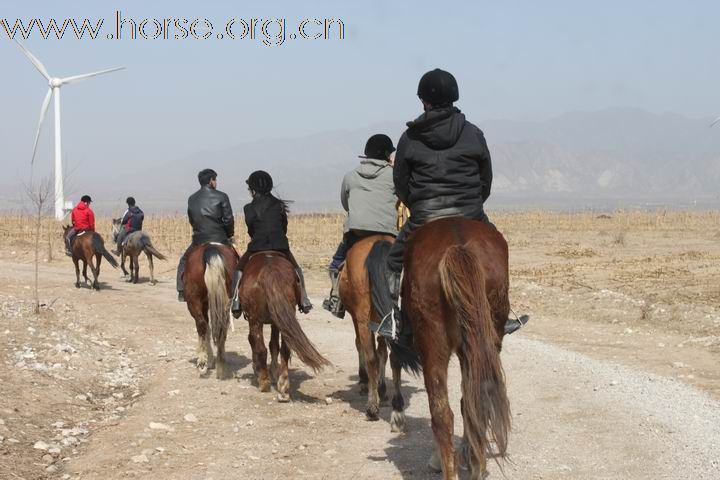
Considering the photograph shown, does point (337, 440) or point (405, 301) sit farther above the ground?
point (405, 301)

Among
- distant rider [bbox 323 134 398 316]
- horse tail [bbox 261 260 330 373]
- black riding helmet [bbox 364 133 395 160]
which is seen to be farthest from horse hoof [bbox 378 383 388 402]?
black riding helmet [bbox 364 133 395 160]

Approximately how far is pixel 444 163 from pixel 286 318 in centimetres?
392

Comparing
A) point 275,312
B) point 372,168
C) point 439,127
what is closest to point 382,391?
point 275,312

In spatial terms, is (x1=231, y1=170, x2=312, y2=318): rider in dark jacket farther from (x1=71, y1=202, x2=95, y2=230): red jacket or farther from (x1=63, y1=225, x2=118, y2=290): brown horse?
(x1=71, y1=202, x2=95, y2=230): red jacket

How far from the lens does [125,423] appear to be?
9.45 meters

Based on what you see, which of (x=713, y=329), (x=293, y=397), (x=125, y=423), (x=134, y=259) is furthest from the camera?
(x=134, y=259)

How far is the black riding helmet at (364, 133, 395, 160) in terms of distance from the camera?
32.7 ft

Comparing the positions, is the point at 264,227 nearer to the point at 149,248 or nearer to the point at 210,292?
the point at 210,292

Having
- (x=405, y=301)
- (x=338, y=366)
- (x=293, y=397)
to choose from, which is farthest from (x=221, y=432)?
(x=338, y=366)

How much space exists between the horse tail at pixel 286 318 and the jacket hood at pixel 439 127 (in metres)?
3.74

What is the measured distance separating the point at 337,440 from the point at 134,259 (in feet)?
57.3

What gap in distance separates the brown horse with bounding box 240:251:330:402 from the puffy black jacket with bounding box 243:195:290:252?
0.10 meters

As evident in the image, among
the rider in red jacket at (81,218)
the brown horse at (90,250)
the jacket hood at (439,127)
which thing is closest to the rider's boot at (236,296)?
the jacket hood at (439,127)

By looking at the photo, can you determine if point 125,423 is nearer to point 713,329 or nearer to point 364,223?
point 364,223
